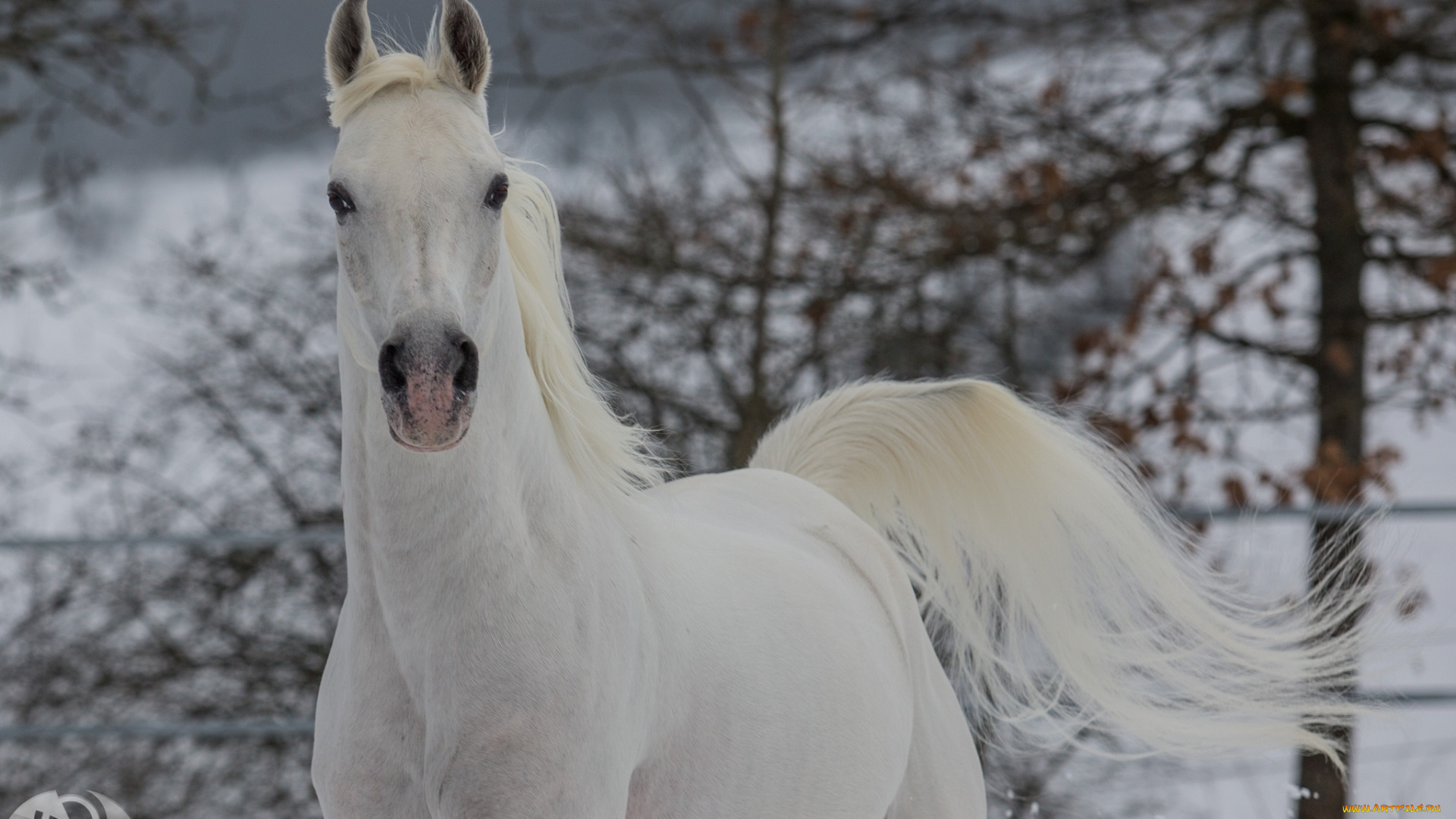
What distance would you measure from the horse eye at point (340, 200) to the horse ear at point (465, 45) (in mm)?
249

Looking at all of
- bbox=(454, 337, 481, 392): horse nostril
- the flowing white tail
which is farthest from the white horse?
the flowing white tail

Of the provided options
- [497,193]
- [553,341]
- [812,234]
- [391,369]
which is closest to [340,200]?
[497,193]

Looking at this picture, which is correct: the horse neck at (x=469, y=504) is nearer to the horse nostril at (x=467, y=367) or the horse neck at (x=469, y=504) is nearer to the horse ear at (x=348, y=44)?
the horse nostril at (x=467, y=367)

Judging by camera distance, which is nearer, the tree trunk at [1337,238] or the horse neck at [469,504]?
the horse neck at [469,504]

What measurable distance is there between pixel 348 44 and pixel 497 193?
36 cm

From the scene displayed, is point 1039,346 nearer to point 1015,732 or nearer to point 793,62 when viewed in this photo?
point 793,62

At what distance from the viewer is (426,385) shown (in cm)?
140

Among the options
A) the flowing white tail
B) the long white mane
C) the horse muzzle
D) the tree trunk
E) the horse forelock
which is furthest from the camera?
the tree trunk

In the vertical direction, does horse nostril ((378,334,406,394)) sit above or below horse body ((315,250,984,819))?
above

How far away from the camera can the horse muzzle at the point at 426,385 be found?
4.59ft

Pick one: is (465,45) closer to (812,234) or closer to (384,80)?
(384,80)

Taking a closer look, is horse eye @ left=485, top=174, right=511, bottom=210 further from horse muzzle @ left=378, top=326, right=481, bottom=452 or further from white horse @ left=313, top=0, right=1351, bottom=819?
horse muzzle @ left=378, top=326, right=481, bottom=452

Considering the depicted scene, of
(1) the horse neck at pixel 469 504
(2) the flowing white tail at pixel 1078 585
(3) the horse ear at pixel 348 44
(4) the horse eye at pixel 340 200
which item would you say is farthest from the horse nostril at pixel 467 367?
(2) the flowing white tail at pixel 1078 585

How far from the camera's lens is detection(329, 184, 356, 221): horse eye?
5.18 feet
